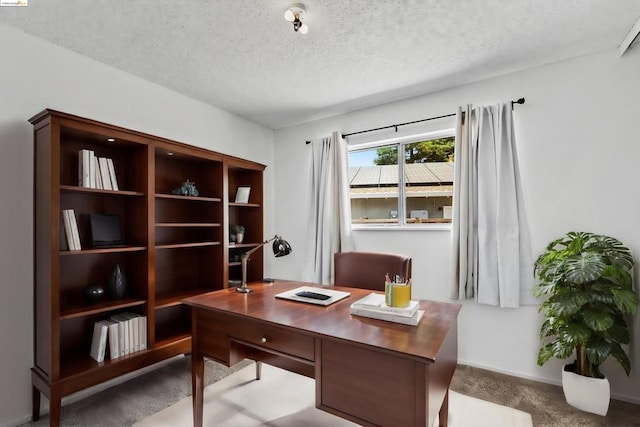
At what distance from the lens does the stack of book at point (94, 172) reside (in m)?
2.08

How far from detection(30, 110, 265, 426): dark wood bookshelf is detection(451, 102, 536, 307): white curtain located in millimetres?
2043

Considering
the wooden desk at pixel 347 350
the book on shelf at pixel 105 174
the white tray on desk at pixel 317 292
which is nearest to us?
the wooden desk at pixel 347 350

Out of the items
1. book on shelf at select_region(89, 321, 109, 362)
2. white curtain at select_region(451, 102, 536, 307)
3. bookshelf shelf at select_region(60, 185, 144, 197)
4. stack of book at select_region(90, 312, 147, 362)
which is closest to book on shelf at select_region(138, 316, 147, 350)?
stack of book at select_region(90, 312, 147, 362)

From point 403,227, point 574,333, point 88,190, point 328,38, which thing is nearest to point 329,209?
point 403,227

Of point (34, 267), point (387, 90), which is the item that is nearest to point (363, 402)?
A: point (34, 267)

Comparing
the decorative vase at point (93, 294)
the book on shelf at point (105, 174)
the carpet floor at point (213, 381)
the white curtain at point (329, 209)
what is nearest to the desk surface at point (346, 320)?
the decorative vase at point (93, 294)

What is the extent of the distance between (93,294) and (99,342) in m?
0.32

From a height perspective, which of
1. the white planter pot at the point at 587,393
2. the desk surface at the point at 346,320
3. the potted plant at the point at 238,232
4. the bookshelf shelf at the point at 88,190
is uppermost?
the bookshelf shelf at the point at 88,190

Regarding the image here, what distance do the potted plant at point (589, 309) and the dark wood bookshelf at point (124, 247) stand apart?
263 centimetres

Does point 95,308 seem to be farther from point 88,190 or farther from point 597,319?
point 597,319

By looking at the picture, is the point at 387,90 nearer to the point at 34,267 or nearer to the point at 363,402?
the point at 363,402

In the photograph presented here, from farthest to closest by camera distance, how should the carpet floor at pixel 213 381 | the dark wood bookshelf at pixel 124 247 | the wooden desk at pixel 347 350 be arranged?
the carpet floor at pixel 213 381 → the dark wood bookshelf at pixel 124 247 → the wooden desk at pixel 347 350

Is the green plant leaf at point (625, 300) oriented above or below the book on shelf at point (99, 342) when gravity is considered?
above

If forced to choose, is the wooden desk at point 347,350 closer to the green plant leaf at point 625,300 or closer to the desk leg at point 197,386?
the desk leg at point 197,386
